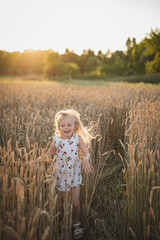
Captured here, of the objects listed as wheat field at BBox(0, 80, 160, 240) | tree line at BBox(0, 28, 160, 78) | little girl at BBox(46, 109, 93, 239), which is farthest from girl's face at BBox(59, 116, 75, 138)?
tree line at BBox(0, 28, 160, 78)

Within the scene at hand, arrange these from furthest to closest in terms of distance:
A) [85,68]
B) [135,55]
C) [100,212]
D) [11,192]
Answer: [85,68], [135,55], [100,212], [11,192]

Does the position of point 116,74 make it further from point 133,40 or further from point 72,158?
point 72,158

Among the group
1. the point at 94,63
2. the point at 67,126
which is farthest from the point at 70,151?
the point at 94,63

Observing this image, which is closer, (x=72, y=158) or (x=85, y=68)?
(x=72, y=158)

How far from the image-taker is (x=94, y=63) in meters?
44.3

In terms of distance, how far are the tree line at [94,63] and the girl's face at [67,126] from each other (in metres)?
18.1

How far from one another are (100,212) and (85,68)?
148 ft

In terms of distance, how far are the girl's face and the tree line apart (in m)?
18.1

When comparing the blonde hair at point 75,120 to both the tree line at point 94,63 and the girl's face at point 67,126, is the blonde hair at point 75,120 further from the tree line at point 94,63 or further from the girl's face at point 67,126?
the tree line at point 94,63

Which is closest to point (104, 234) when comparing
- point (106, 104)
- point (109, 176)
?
point (109, 176)

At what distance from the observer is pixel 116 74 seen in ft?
136

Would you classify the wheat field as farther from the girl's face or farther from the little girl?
the girl's face

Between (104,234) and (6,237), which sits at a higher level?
(6,237)

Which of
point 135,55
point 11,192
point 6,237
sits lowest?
point 6,237
